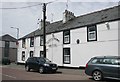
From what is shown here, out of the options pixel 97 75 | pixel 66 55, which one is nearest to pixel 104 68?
pixel 97 75

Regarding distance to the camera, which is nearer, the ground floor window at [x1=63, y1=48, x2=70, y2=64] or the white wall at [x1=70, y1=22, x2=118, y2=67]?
the white wall at [x1=70, y1=22, x2=118, y2=67]

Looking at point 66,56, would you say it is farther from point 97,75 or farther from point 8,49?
point 8,49

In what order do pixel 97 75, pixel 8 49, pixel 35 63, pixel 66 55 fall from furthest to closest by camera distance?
pixel 8 49 → pixel 66 55 → pixel 35 63 → pixel 97 75

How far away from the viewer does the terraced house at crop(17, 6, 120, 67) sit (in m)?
23.4

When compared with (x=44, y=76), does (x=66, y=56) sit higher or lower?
higher

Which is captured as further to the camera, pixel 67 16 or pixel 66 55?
pixel 67 16

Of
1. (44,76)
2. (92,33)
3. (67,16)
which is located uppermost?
(67,16)

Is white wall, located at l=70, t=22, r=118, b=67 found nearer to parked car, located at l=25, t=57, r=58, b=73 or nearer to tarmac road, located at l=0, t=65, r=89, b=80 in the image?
tarmac road, located at l=0, t=65, r=89, b=80

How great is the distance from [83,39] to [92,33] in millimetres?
1499

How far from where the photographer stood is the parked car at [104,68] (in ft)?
48.8

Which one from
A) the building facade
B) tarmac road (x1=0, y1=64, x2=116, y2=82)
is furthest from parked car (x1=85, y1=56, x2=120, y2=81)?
the building facade

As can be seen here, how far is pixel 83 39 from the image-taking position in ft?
87.2

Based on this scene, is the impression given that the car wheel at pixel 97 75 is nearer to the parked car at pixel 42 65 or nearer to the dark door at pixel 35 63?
the parked car at pixel 42 65

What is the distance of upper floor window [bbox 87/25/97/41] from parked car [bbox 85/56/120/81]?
28.6ft
